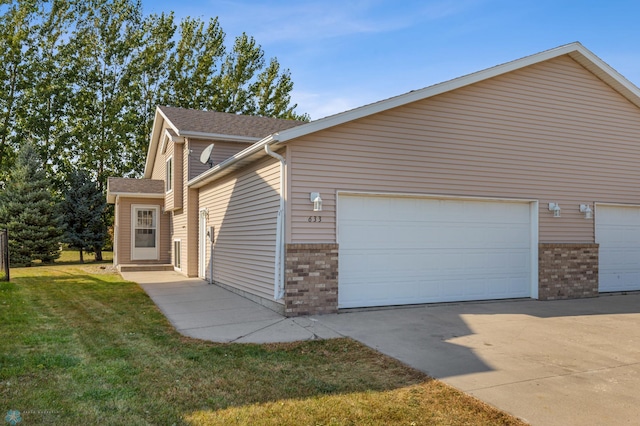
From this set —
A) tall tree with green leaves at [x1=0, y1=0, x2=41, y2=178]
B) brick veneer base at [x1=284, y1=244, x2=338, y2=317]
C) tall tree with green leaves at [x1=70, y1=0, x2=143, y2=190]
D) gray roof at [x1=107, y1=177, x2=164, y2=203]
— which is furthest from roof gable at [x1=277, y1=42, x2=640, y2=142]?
tall tree with green leaves at [x1=0, y1=0, x2=41, y2=178]

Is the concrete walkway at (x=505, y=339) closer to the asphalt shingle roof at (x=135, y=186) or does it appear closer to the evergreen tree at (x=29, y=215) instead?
the asphalt shingle roof at (x=135, y=186)

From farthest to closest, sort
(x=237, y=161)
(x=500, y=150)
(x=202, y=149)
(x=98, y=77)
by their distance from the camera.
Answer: (x=98, y=77), (x=202, y=149), (x=500, y=150), (x=237, y=161)

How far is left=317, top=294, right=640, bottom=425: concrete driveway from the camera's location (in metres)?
4.11

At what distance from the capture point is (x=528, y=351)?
5.81m

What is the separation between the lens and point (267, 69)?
111ft

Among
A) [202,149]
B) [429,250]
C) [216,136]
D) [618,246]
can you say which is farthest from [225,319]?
[618,246]

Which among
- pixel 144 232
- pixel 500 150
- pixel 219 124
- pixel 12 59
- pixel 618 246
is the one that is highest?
pixel 12 59

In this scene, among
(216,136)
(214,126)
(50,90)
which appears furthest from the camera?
(50,90)

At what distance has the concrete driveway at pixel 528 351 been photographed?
4109 mm

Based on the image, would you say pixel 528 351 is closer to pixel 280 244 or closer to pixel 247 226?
pixel 280 244

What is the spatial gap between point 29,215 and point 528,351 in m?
20.8

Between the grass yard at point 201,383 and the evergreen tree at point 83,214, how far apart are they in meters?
17.3

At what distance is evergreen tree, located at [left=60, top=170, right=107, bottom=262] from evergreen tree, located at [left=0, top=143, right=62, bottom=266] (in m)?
1.82

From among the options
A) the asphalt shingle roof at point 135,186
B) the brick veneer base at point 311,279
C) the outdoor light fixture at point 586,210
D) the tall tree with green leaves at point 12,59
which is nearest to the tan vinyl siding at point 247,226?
the brick veneer base at point 311,279
